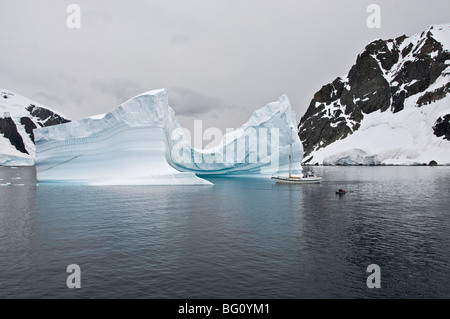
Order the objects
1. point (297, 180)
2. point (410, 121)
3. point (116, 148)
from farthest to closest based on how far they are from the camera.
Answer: point (410, 121) → point (297, 180) → point (116, 148)

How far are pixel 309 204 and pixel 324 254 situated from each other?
1699 centimetres

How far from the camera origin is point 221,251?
53.6 ft

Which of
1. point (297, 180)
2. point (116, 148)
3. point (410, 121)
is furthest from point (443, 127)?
point (116, 148)

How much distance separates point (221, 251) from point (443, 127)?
6585 inches

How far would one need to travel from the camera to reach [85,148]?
4588 cm

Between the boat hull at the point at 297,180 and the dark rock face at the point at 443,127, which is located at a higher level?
the dark rock face at the point at 443,127

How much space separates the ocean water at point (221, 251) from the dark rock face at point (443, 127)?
144464mm

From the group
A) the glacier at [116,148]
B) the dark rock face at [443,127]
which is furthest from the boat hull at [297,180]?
the dark rock face at [443,127]

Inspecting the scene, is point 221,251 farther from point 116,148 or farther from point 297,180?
point 297,180

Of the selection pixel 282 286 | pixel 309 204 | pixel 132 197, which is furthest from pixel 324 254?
pixel 132 197

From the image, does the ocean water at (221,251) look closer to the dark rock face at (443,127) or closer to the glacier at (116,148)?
the glacier at (116,148)

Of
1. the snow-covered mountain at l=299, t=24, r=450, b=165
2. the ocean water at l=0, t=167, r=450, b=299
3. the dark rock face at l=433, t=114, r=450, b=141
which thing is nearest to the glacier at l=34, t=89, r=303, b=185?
the ocean water at l=0, t=167, r=450, b=299

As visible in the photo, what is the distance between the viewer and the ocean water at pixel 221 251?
12.0m
